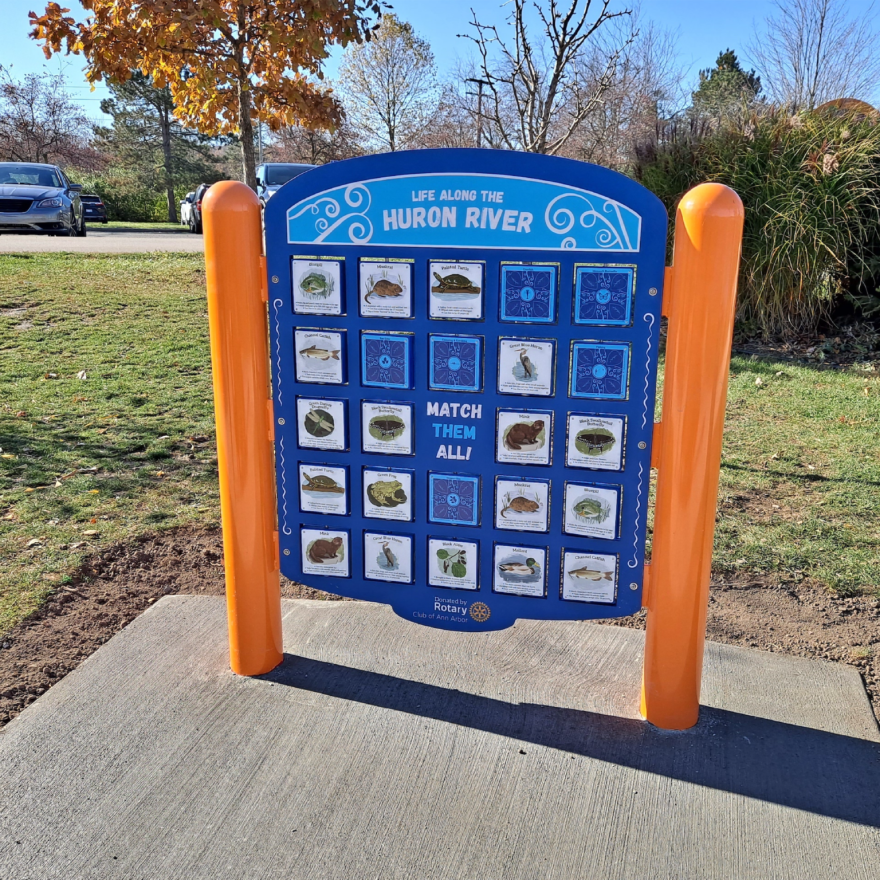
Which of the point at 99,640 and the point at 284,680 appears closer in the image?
the point at 284,680

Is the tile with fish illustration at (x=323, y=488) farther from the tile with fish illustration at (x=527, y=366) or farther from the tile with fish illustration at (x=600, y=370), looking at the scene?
the tile with fish illustration at (x=600, y=370)

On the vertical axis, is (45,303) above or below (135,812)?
above

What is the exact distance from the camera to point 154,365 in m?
7.35

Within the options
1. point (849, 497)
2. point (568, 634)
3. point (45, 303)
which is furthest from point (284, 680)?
point (45, 303)

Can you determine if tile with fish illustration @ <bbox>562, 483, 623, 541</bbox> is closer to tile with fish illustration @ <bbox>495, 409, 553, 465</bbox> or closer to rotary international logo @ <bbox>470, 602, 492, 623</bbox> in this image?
tile with fish illustration @ <bbox>495, 409, 553, 465</bbox>

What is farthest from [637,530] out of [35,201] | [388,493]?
[35,201]

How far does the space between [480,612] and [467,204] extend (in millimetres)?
1332

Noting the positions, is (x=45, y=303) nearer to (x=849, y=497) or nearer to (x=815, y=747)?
(x=849, y=497)

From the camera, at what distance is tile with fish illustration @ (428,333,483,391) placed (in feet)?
8.31

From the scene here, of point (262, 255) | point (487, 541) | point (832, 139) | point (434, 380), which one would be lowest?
point (487, 541)

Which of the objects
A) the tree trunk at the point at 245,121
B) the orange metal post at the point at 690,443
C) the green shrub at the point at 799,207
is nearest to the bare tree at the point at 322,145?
the tree trunk at the point at 245,121

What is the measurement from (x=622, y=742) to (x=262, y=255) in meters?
1.94

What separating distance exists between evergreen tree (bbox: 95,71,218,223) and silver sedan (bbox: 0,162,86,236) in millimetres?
25688

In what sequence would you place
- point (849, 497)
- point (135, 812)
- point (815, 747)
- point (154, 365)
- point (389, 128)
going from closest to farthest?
point (135, 812) → point (815, 747) → point (849, 497) → point (154, 365) → point (389, 128)
